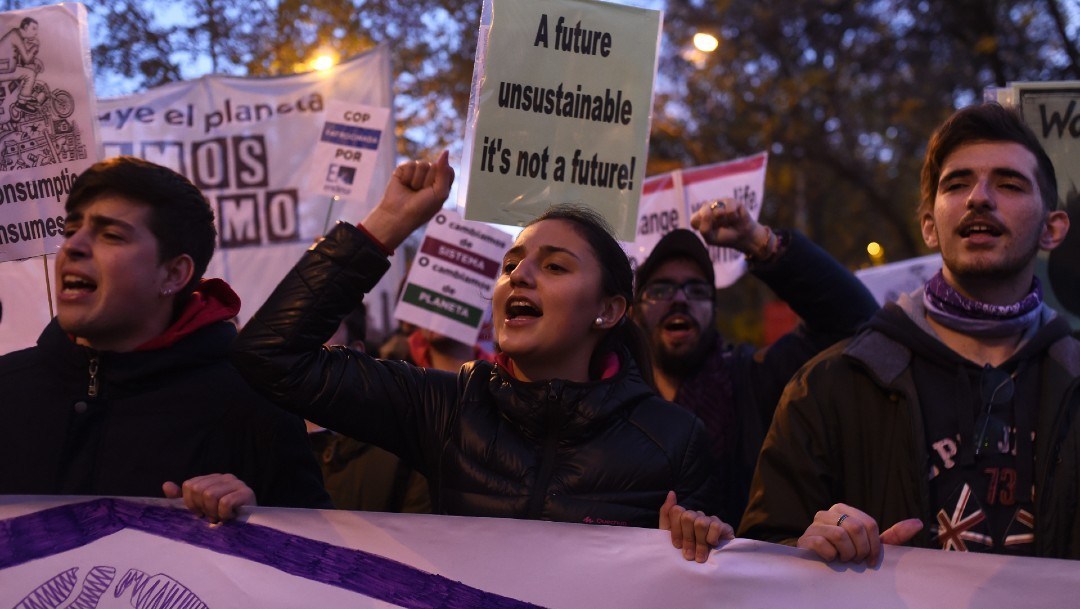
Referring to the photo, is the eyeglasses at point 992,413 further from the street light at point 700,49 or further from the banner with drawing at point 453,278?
the street light at point 700,49

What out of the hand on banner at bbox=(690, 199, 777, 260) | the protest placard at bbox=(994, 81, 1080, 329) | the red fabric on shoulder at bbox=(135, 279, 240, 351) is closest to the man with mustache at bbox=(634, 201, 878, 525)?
the hand on banner at bbox=(690, 199, 777, 260)

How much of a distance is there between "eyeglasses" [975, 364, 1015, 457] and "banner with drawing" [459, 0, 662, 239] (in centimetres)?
115

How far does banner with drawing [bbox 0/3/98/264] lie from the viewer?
136 inches

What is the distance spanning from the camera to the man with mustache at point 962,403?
8.66 feet

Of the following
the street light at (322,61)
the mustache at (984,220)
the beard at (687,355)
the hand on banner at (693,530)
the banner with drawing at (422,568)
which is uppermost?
the street light at (322,61)

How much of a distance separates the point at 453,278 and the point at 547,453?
302cm

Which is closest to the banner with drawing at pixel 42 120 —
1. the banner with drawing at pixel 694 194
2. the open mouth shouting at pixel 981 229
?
the open mouth shouting at pixel 981 229

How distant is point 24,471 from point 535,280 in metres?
1.26

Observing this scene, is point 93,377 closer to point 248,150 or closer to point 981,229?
point 981,229

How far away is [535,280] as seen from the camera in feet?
9.26

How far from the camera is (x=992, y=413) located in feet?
8.87

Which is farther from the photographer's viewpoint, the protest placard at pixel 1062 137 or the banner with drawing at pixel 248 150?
the banner with drawing at pixel 248 150

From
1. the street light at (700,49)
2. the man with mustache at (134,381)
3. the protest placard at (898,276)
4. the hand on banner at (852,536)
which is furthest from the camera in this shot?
the street light at (700,49)

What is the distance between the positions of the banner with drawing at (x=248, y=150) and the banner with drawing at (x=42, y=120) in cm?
303
